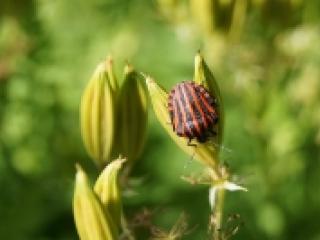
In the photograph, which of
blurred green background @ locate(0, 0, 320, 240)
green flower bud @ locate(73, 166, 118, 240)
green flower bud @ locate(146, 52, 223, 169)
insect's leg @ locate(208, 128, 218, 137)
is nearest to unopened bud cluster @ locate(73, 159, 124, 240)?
green flower bud @ locate(73, 166, 118, 240)

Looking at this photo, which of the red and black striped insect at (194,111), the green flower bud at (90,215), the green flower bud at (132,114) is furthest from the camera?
the green flower bud at (132,114)

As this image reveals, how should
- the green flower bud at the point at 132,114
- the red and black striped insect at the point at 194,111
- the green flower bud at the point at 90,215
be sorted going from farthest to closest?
the green flower bud at the point at 132,114, the red and black striped insect at the point at 194,111, the green flower bud at the point at 90,215

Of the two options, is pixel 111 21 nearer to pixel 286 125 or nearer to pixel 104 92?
pixel 286 125

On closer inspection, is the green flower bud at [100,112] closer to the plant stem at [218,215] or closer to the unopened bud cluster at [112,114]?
the unopened bud cluster at [112,114]

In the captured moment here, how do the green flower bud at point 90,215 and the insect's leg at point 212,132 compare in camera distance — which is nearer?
the green flower bud at point 90,215

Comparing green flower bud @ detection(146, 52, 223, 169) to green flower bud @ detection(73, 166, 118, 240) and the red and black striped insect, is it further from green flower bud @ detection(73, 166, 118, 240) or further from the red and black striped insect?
green flower bud @ detection(73, 166, 118, 240)

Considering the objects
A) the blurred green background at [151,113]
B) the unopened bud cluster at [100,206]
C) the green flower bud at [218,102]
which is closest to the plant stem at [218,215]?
the green flower bud at [218,102]

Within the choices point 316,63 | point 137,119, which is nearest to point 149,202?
point 316,63
